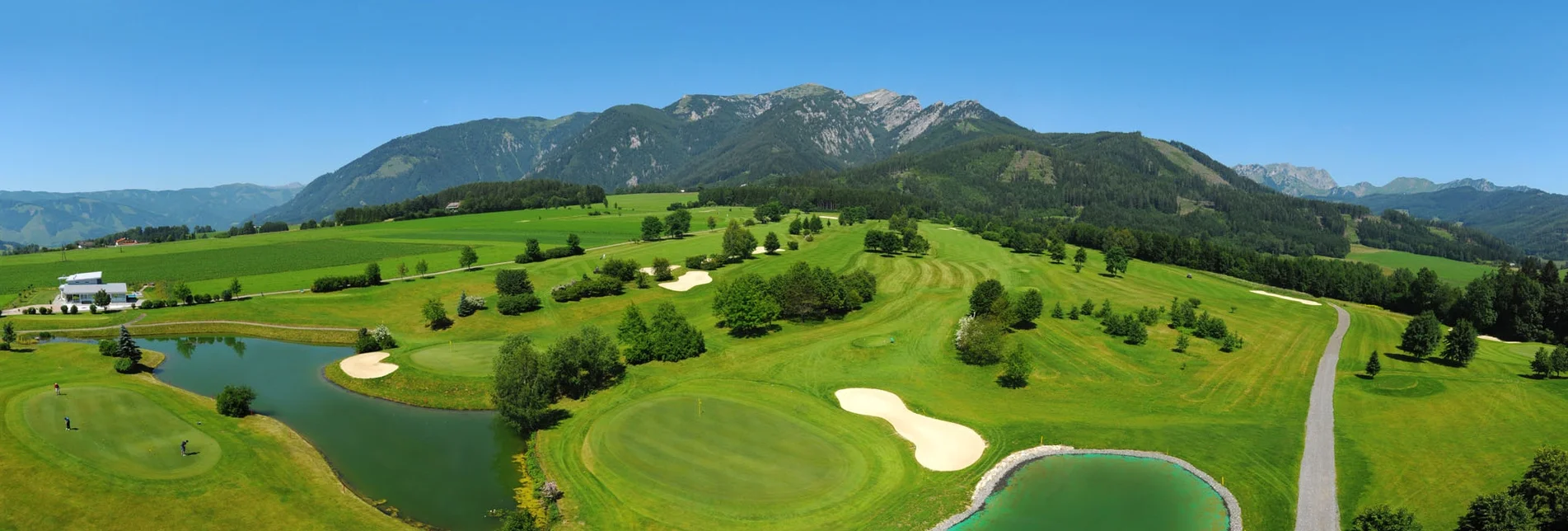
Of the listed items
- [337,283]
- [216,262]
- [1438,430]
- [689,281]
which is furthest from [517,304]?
[1438,430]

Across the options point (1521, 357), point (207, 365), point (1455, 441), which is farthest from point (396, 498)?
point (1521, 357)

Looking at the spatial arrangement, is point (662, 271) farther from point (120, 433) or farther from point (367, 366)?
point (120, 433)

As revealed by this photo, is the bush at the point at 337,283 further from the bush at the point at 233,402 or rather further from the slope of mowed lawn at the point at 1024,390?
the bush at the point at 233,402

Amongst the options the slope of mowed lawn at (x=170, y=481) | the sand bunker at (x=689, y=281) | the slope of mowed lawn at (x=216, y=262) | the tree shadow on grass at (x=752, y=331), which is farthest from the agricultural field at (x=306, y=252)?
the tree shadow on grass at (x=752, y=331)

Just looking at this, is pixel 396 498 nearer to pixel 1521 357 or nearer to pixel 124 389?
pixel 124 389

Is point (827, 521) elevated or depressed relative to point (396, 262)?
depressed

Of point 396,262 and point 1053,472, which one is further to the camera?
point 396,262
